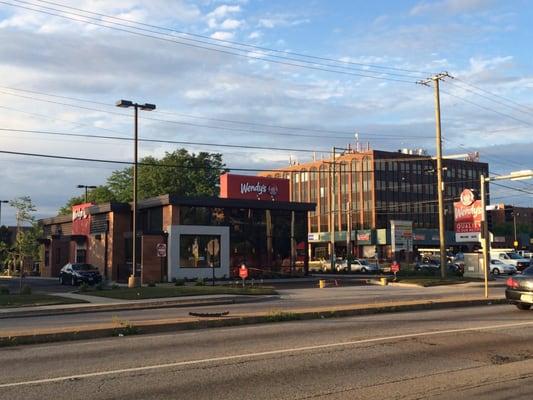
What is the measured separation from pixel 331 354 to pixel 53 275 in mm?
49019

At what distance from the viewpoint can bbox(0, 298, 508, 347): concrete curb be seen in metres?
12.1

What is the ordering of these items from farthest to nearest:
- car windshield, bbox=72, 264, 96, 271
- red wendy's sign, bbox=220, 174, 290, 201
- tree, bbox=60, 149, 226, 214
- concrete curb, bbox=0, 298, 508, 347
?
tree, bbox=60, 149, 226, 214 → red wendy's sign, bbox=220, 174, 290, 201 → car windshield, bbox=72, 264, 96, 271 → concrete curb, bbox=0, 298, 508, 347

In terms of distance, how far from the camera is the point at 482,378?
27.0 ft

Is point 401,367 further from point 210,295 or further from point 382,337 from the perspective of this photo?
point 210,295

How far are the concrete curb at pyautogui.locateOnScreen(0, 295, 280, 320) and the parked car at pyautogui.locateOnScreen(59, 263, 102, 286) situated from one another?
16.1 meters

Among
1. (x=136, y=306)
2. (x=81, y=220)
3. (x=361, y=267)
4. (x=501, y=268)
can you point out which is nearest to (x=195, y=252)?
(x=81, y=220)

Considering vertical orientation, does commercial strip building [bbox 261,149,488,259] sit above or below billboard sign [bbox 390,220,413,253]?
above

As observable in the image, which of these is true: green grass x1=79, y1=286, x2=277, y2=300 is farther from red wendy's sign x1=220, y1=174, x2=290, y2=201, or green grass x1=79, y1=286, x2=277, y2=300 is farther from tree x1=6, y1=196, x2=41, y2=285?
red wendy's sign x1=220, y1=174, x2=290, y2=201

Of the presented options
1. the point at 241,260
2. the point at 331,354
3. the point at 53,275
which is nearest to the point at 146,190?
the point at 53,275

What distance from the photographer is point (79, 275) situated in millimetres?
37312

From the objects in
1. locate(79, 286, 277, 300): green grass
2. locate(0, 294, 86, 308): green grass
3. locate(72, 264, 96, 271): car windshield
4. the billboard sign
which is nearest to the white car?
the billboard sign

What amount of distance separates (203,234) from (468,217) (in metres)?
17.0

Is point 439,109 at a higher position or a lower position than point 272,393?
higher

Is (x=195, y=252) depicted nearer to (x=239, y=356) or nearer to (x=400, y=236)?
(x=400, y=236)
